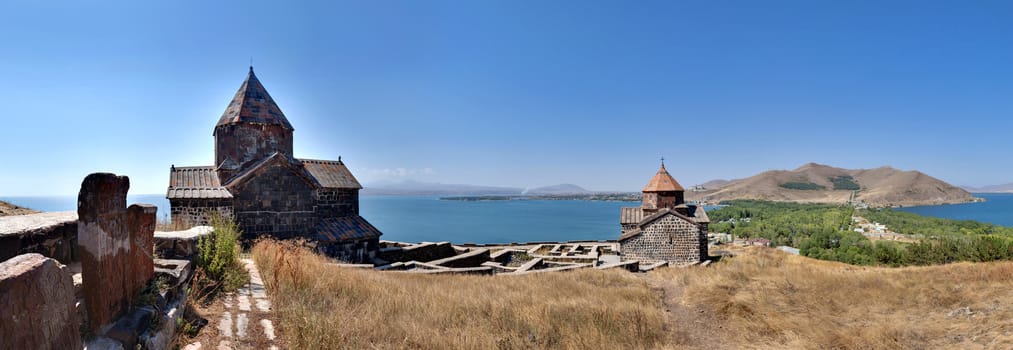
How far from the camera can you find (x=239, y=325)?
4211mm

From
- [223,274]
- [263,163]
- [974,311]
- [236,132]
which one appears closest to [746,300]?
[974,311]

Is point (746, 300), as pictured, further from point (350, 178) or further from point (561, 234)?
point (561, 234)

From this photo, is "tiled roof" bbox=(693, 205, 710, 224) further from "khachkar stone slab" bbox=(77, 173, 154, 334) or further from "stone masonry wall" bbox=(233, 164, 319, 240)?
"khachkar stone slab" bbox=(77, 173, 154, 334)

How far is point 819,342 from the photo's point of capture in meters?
6.12

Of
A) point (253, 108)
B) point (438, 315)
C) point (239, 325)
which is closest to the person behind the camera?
point (239, 325)

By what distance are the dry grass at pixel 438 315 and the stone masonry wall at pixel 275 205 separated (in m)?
3.62

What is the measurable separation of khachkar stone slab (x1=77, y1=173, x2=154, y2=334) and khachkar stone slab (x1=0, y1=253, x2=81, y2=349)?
1.63 ft

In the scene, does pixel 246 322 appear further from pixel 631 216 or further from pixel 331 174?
pixel 631 216

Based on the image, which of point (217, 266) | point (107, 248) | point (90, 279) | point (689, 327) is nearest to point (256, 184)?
point (217, 266)

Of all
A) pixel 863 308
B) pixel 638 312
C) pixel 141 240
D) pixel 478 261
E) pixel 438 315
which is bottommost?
pixel 478 261

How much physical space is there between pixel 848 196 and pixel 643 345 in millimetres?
189792

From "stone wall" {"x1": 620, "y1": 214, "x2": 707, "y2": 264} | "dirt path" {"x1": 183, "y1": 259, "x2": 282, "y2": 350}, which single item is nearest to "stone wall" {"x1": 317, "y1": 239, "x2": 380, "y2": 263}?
"dirt path" {"x1": 183, "y1": 259, "x2": 282, "y2": 350}

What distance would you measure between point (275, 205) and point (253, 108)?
2934 millimetres

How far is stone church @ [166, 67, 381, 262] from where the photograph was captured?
11.7 metres
